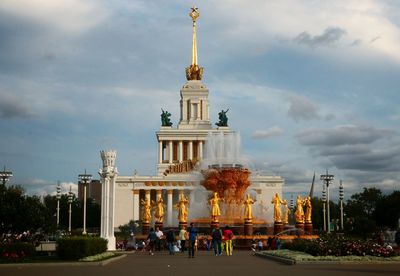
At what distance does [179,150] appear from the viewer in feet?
400

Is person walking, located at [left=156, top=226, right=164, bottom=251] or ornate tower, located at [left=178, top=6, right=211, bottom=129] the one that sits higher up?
ornate tower, located at [left=178, top=6, right=211, bottom=129]

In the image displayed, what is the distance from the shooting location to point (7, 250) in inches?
1132

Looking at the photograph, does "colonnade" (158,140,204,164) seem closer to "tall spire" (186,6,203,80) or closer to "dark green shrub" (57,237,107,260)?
"tall spire" (186,6,203,80)

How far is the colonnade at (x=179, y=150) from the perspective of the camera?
397ft

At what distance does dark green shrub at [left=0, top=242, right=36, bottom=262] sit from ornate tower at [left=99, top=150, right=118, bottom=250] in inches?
455

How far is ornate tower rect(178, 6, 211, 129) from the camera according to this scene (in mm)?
123250

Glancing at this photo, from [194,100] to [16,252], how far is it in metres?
95.1

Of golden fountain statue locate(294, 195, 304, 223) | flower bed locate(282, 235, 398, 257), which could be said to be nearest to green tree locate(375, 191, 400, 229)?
golden fountain statue locate(294, 195, 304, 223)

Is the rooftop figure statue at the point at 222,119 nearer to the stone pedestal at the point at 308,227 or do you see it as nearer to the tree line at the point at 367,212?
the tree line at the point at 367,212

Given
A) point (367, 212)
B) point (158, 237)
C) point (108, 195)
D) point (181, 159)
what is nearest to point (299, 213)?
point (158, 237)

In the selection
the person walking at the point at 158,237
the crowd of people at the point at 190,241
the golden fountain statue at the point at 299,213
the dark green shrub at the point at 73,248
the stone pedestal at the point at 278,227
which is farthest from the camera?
the golden fountain statue at the point at 299,213

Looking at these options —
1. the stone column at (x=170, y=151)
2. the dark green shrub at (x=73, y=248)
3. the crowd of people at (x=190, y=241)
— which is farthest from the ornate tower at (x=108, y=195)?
the stone column at (x=170, y=151)

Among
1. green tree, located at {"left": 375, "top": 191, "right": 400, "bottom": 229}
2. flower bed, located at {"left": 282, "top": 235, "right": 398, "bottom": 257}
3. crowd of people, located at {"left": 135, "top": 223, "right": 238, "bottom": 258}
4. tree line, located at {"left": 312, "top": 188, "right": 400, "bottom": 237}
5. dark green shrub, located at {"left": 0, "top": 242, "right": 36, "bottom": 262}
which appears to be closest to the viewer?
flower bed, located at {"left": 282, "top": 235, "right": 398, "bottom": 257}

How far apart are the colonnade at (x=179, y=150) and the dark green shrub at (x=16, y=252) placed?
90739 mm
